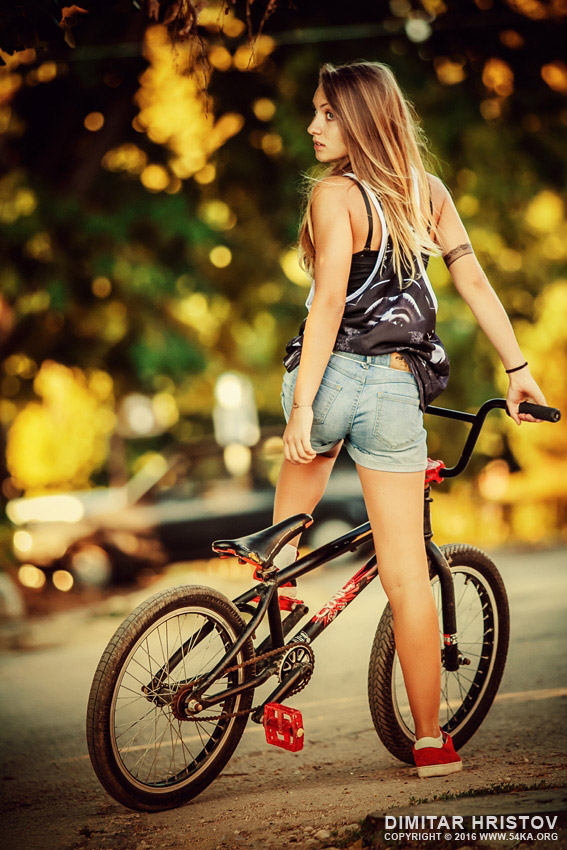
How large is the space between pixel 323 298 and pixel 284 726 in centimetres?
126

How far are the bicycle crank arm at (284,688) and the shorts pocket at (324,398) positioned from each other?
2.54 feet

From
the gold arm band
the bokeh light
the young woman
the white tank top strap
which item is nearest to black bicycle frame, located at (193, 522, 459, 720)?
the young woman

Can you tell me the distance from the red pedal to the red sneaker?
445 millimetres

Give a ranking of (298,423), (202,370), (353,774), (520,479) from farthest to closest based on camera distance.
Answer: (520,479) → (202,370) → (353,774) → (298,423)

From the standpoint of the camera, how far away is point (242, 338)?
14758mm

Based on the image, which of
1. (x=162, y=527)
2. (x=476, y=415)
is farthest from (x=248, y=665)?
(x=162, y=527)

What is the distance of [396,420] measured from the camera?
311 cm

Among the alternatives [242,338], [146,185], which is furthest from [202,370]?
[242,338]

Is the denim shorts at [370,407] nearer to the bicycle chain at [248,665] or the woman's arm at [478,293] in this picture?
the woman's arm at [478,293]

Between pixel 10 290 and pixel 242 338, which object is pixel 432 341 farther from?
pixel 242 338

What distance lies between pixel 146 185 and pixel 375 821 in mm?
8136

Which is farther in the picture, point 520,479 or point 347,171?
point 520,479

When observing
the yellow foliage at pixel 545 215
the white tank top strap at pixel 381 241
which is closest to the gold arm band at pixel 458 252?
the white tank top strap at pixel 381 241

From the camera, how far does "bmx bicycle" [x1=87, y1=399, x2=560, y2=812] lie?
9.99 ft
